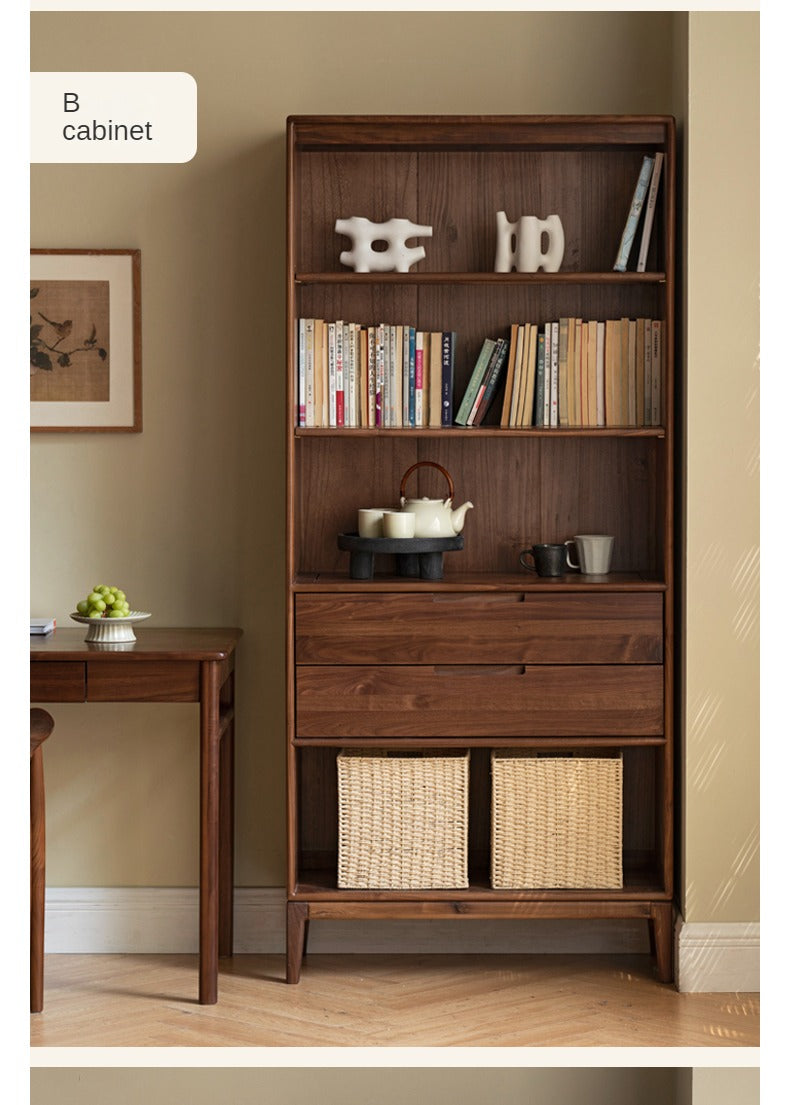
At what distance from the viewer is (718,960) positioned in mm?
2654

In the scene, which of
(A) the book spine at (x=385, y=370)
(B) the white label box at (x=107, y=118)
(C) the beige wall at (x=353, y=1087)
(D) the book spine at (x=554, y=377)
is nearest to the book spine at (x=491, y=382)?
(D) the book spine at (x=554, y=377)

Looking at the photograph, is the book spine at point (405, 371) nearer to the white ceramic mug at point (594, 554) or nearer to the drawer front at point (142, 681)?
the white ceramic mug at point (594, 554)

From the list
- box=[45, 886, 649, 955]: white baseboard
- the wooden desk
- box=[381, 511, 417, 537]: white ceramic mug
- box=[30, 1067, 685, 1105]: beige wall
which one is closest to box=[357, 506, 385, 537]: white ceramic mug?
box=[381, 511, 417, 537]: white ceramic mug

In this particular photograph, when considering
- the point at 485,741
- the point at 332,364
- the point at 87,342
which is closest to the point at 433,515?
the point at 332,364

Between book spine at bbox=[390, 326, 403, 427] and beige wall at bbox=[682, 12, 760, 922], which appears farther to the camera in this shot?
book spine at bbox=[390, 326, 403, 427]

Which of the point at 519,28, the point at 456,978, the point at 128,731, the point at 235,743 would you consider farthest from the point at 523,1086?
the point at 519,28

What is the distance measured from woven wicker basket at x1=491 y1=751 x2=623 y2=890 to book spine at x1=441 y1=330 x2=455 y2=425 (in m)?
0.85

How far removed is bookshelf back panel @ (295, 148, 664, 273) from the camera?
287cm

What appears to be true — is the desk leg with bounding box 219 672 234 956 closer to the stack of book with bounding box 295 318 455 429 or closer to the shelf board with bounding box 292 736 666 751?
the shelf board with bounding box 292 736 666 751

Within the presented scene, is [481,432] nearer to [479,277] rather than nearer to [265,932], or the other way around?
[479,277]

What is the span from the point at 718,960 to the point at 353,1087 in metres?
0.90

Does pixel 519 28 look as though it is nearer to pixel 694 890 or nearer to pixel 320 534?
pixel 320 534

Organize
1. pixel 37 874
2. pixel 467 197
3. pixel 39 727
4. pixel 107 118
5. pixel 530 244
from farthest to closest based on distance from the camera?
pixel 467 197, pixel 530 244, pixel 37 874, pixel 39 727, pixel 107 118

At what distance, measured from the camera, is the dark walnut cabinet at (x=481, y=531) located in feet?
8.73
